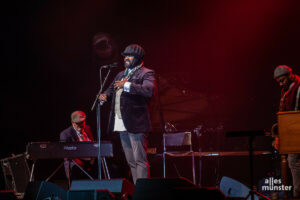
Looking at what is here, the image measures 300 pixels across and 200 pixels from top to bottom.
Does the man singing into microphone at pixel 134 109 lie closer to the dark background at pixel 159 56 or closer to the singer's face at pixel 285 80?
the singer's face at pixel 285 80

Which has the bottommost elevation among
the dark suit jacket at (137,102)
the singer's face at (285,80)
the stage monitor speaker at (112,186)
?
the stage monitor speaker at (112,186)

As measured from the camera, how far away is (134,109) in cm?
472

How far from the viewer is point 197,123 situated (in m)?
8.31

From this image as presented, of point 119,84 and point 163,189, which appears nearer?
point 163,189

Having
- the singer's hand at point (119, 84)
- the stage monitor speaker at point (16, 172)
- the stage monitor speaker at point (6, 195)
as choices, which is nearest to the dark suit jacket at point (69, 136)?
the stage monitor speaker at point (16, 172)

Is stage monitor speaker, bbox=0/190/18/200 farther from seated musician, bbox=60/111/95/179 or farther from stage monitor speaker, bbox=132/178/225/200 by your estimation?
seated musician, bbox=60/111/95/179

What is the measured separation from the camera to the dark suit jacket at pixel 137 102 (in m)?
4.64

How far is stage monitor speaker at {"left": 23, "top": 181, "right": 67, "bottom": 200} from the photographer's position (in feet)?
12.0

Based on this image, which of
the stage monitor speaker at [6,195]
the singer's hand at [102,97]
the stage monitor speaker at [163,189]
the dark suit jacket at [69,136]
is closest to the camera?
the stage monitor speaker at [163,189]

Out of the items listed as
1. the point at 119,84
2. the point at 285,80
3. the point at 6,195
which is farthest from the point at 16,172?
the point at 285,80

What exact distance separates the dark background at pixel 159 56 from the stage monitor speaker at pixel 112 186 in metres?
3.88

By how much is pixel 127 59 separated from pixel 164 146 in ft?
10.1

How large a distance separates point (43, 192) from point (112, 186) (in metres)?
0.65

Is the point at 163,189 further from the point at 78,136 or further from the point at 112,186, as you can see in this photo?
the point at 78,136
